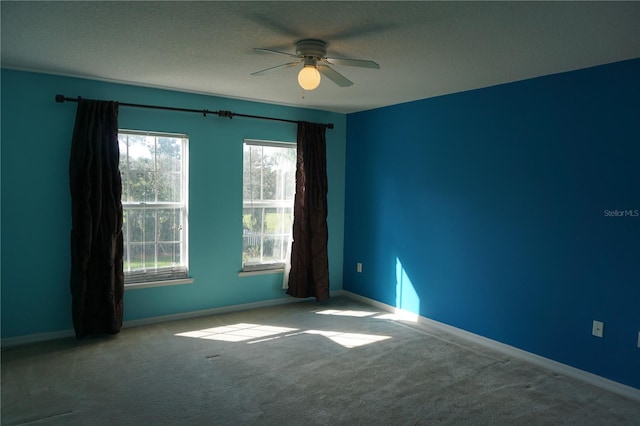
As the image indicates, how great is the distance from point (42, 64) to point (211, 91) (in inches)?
57.7

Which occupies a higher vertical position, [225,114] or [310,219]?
[225,114]

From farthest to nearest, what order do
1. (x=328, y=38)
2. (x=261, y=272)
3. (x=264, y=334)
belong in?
(x=261, y=272)
(x=264, y=334)
(x=328, y=38)

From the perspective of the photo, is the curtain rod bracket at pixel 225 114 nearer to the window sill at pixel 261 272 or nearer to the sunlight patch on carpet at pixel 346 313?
the window sill at pixel 261 272

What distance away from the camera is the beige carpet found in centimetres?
270

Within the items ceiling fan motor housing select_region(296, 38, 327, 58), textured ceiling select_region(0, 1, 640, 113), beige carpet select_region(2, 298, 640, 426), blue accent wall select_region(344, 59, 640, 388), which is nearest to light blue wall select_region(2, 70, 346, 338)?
textured ceiling select_region(0, 1, 640, 113)

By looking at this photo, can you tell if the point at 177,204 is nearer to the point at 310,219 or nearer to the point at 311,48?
the point at 310,219

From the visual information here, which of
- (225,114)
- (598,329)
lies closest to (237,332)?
(225,114)

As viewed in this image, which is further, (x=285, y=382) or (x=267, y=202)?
(x=267, y=202)

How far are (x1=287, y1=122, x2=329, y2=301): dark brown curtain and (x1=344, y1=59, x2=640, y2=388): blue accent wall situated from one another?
0.61 m

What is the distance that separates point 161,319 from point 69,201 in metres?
1.44

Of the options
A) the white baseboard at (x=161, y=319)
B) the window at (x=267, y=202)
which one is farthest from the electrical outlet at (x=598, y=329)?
the window at (x=267, y=202)

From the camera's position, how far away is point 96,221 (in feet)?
12.6

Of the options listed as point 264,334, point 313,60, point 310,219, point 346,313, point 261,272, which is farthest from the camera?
point 310,219

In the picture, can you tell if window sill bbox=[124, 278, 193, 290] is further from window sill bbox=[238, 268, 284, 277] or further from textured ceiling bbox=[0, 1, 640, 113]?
textured ceiling bbox=[0, 1, 640, 113]
